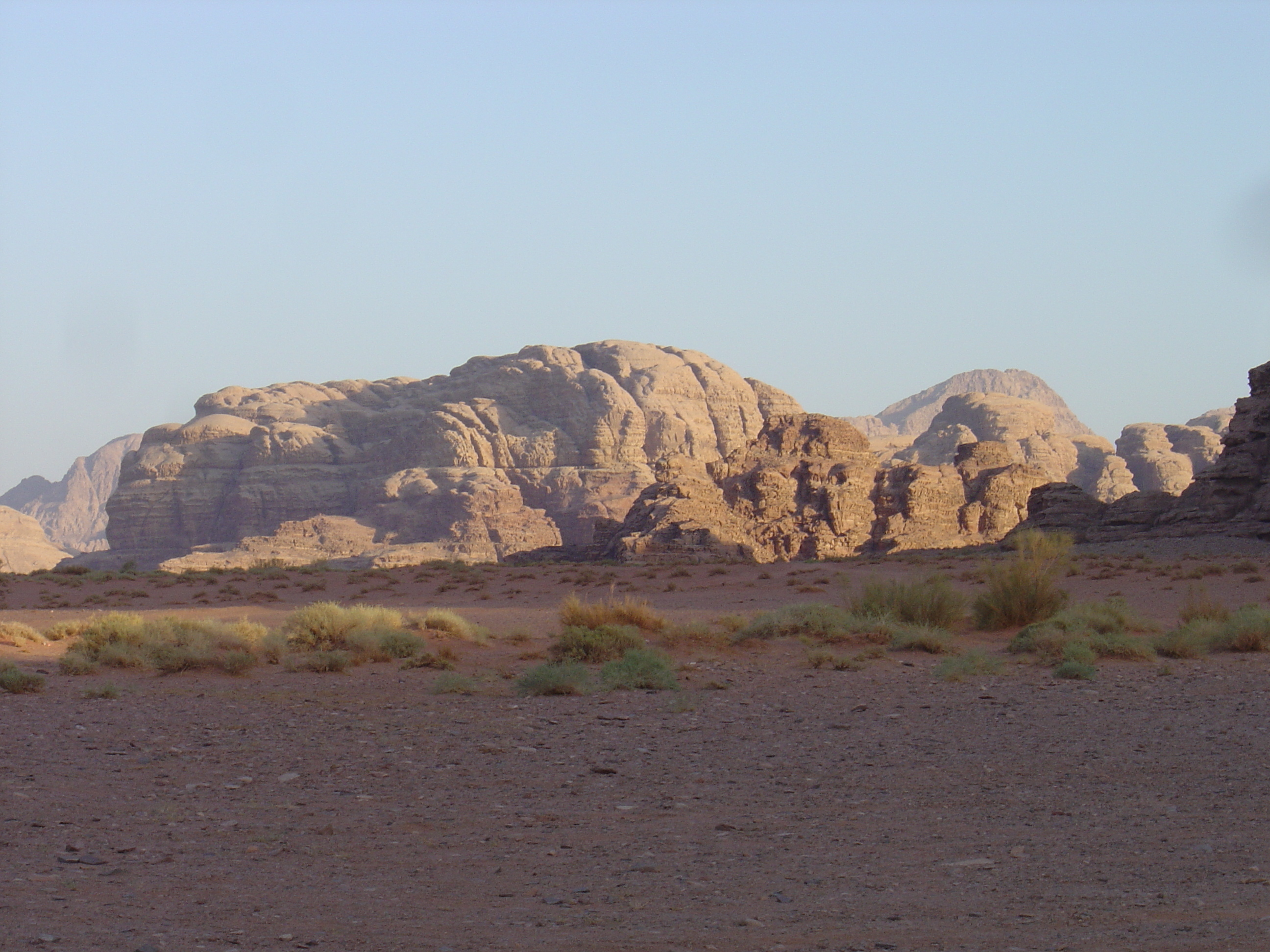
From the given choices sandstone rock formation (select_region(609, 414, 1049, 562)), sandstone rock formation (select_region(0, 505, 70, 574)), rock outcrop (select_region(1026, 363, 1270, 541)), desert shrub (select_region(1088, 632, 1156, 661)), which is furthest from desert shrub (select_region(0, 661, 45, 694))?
sandstone rock formation (select_region(0, 505, 70, 574))

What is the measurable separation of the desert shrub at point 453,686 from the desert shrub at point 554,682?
0.46m

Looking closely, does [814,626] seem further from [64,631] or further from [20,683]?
[64,631]

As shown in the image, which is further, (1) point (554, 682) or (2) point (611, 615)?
(2) point (611, 615)

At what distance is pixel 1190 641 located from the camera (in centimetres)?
1539

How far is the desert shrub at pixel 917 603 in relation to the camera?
61.3ft

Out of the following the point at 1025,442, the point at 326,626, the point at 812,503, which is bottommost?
the point at 326,626

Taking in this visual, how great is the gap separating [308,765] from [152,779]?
1.00 metres

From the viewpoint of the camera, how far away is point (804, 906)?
4965 millimetres

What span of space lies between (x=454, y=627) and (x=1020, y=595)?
865 cm

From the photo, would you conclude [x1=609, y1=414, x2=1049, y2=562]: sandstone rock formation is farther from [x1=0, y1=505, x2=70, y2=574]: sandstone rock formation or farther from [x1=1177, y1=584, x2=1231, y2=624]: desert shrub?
[x1=0, y1=505, x2=70, y2=574]: sandstone rock formation

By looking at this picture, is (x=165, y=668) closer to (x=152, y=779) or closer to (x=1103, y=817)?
(x=152, y=779)

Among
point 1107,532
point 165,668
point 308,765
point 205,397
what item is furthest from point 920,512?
point 205,397

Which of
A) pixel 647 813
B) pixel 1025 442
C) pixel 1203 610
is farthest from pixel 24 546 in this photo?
pixel 647 813

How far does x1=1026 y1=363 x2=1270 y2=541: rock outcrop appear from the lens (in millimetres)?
46406
